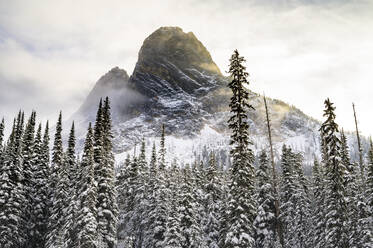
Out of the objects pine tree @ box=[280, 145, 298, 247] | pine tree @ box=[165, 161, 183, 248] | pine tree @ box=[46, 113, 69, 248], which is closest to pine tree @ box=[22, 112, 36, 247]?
pine tree @ box=[46, 113, 69, 248]

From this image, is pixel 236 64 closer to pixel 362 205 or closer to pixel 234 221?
pixel 234 221

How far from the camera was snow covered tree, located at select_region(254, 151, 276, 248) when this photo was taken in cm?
4778

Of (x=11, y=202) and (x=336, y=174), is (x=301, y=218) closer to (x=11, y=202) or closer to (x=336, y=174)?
(x=336, y=174)

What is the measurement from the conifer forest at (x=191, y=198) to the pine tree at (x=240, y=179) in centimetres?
9

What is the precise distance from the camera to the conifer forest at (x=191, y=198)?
31.8 m

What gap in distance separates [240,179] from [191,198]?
19.0 meters

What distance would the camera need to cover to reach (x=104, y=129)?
153ft

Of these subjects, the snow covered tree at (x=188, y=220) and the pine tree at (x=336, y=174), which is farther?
the snow covered tree at (x=188, y=220)

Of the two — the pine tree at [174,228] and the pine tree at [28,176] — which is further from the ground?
the pine tree at [28,176]

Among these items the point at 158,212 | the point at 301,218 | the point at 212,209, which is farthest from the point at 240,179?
the point at 301,218

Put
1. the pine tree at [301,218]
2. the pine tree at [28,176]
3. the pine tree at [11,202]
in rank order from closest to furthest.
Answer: the pine tree at [11,202] < the pine tree at [301,218] < the pine tree at [28,176]

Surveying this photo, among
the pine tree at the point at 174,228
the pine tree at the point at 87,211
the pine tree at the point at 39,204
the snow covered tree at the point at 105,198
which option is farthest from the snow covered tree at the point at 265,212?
the pine tree at the point at 39,204

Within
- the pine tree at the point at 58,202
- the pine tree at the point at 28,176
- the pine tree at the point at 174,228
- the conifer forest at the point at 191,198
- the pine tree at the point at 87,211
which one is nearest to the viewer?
the conifer forest at the point at 191,198

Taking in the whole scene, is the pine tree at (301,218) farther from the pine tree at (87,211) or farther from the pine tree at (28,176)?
the pine tree at (28,176)
